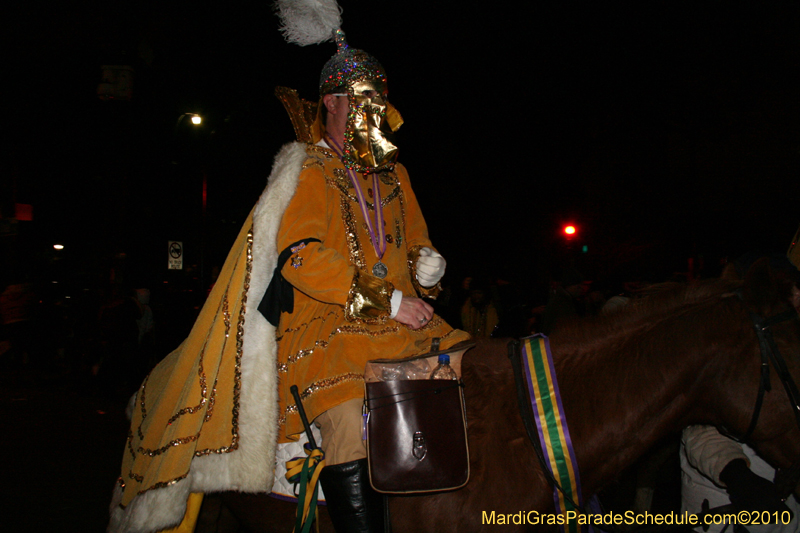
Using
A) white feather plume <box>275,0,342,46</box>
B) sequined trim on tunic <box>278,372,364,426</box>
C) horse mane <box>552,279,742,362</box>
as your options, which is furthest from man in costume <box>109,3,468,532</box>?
horse mane <box>552,279,742,362</box>

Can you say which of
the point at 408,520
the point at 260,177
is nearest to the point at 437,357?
the point at 408,520

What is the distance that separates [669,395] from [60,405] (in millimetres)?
10807

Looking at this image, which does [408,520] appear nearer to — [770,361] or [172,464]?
[172,464]

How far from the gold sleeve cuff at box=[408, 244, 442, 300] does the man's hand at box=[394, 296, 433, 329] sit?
0.48 m

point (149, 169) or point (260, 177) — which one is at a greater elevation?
point (149, 169)

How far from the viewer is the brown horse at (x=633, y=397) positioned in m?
1.89

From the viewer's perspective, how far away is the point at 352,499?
1944 millimetres

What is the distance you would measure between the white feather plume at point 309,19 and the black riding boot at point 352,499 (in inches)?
81.3

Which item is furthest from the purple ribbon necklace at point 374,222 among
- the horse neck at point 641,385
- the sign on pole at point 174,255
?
the sign on pole at point 174,255

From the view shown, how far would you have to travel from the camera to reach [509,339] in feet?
6.98

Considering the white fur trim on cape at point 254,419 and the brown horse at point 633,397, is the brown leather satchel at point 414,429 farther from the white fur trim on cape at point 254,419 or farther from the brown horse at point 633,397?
the white fur trim on cape at point 254,419

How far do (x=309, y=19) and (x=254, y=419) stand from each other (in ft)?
6.39

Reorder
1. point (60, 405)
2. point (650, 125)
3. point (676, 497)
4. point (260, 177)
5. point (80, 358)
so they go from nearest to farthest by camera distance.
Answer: point (676, 497), point (60, 405), point (80, 358), point (650, 125), point (260, 177)

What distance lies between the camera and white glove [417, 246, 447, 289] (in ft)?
8.23
